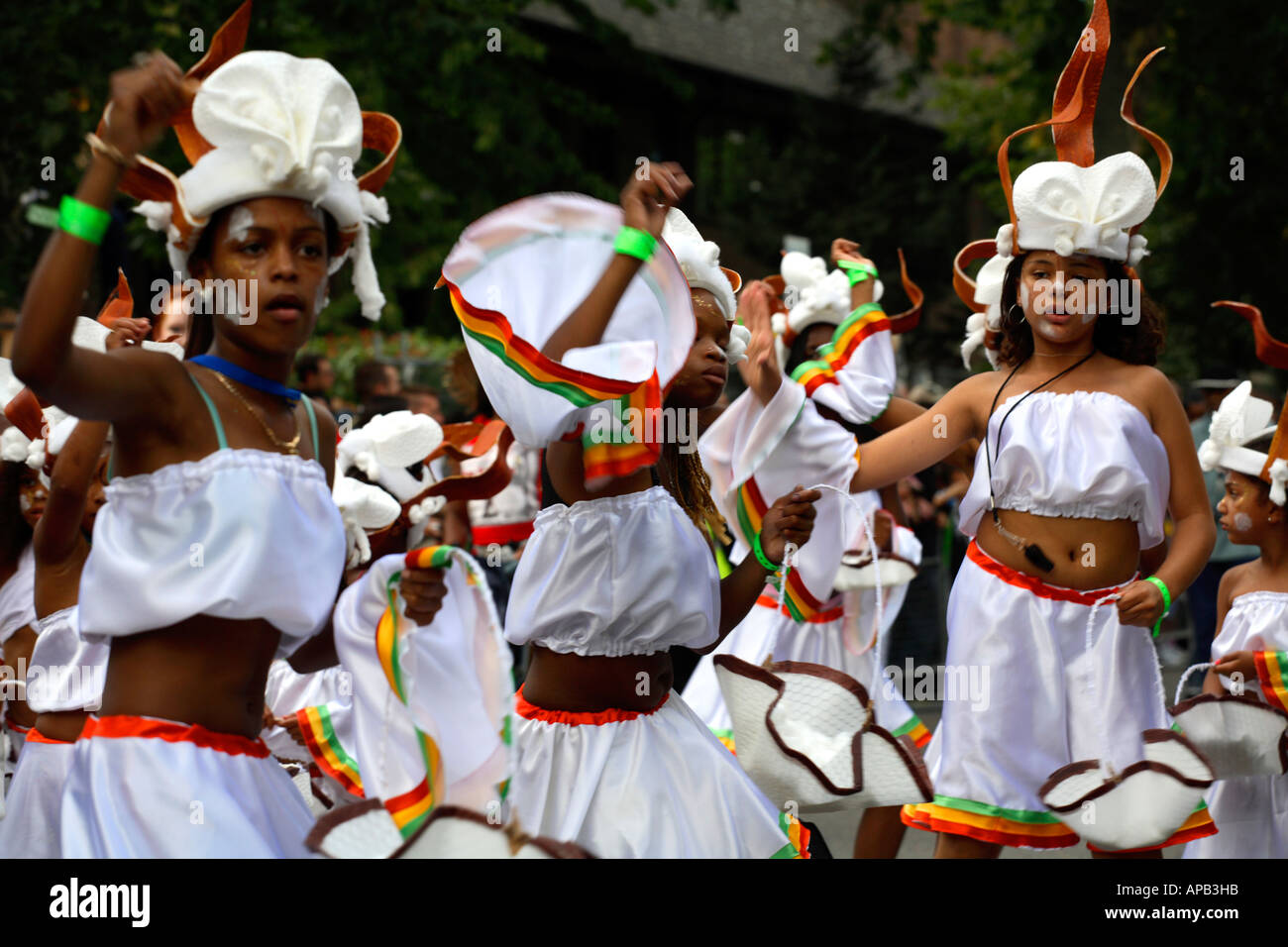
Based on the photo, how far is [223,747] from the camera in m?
2.77

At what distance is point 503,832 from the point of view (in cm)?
257

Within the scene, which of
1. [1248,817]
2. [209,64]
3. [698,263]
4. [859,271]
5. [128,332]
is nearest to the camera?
[209,64]

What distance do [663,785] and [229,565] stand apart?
1.16 meters

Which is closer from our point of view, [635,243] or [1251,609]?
[635,243]

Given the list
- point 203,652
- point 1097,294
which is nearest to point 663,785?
point 203,652

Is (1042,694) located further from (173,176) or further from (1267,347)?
(173,176)

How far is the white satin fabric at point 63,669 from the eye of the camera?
4262 millimetres

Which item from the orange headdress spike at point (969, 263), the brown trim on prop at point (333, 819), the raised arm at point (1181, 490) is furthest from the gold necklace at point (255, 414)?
the orange headdress spike at point (969, 263)

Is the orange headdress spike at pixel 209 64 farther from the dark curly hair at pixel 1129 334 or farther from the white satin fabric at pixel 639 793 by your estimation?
the dark curly hair at pixel 1129 334

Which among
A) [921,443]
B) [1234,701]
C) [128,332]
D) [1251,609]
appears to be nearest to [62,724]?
[128,332]

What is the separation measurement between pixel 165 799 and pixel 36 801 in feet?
5.03

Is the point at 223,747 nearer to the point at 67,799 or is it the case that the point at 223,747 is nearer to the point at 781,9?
the point at 67,799

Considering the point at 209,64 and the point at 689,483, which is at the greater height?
the point at 209,64

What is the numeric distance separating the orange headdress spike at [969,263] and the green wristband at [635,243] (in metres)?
1.97
